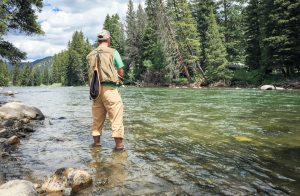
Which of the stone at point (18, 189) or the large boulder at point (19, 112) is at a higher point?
the large boulder at point (19, 112)

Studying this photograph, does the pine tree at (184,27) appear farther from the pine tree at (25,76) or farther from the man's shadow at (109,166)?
the pine tree at (25,76)

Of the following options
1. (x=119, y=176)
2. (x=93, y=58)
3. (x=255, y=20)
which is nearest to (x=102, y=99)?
(x=93, y=58)

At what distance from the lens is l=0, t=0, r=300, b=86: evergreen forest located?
937 inches

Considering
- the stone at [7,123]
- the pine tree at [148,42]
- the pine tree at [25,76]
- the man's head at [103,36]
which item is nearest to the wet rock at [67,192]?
the man's head at [103,36]

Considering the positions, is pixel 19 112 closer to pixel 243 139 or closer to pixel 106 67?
pixel 106 67

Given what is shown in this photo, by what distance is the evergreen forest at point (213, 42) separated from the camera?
23.8 meters

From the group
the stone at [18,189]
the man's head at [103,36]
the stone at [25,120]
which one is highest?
the man's head at [103,36]

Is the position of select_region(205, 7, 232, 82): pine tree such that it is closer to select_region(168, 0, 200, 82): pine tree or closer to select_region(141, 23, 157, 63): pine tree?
select_region(168, 0, 200, 82): pine tree

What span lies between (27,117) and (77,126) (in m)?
2.46

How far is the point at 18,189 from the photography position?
219 cm

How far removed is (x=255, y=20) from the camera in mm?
28891

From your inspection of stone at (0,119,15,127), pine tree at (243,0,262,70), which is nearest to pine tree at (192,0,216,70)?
pine tree at (243,0,262,70)

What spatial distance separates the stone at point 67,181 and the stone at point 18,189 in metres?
0.32

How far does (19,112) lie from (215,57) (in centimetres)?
2802
